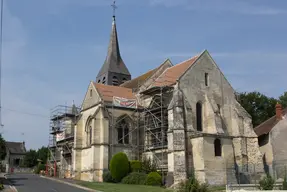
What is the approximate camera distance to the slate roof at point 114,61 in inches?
2021

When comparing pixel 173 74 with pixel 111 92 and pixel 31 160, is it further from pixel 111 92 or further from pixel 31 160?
pixel 31 160

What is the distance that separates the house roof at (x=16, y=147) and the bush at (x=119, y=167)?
72.2 m

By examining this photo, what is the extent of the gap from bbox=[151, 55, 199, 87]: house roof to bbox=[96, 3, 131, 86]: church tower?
13.1 metres

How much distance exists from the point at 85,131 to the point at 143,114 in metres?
6.32

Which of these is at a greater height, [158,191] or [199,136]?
[199,136]

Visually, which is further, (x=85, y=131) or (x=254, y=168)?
(x=85, y=131)

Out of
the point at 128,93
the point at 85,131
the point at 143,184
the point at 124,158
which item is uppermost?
the point at 128,93

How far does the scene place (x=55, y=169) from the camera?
44969 millimetres

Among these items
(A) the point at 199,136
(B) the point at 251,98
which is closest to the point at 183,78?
(A) the point at 199,136

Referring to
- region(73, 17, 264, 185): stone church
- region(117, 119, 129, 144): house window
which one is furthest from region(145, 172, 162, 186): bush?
region(117, 119, 129, 144): house window

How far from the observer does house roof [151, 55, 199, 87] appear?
1359 inches

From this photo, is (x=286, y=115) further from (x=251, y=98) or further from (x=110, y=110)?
(x=110, y=110)

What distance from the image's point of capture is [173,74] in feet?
118

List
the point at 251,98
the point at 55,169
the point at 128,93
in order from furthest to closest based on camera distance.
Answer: the point at 251,98, the point at 55,169, the point at 128,93
